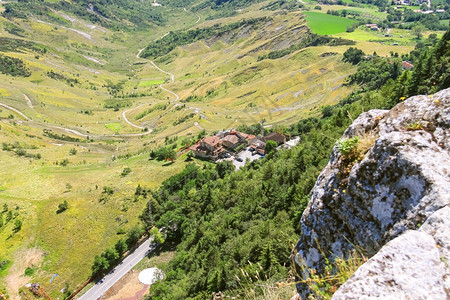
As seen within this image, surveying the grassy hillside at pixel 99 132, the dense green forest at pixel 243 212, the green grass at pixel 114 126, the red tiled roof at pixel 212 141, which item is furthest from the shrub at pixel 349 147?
the green grass at pixel 114 126

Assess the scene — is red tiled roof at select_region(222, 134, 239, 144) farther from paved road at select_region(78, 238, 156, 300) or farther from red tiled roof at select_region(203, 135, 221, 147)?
paved road at select_region(78, 238, 156, 300)

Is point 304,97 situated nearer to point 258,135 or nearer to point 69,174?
point 258,135

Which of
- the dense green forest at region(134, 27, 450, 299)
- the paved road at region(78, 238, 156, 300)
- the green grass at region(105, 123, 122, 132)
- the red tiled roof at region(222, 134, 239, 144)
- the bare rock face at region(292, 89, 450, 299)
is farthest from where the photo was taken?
the green grass at region(105, 123, 122, 132)

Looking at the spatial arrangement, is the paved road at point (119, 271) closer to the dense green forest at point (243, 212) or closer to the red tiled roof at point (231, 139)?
the dense green forest at point (243, 212)

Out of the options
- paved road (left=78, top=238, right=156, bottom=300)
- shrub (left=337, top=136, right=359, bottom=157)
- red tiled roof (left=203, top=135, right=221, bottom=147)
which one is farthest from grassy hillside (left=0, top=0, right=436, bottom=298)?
shrub (left=337, top=136, right=359, bottom=157)

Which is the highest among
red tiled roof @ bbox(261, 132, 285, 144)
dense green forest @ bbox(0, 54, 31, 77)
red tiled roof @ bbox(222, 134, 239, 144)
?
dense green forest @ bbox(0, 54, 31, 77)

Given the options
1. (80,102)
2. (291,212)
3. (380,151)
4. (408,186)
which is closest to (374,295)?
(408,186)
